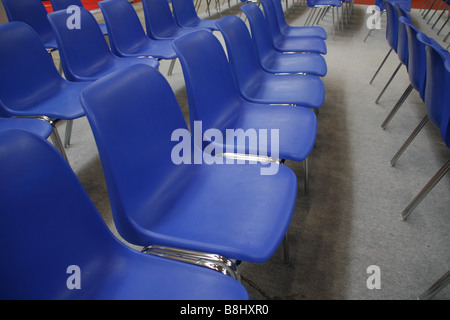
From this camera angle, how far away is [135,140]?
103cm

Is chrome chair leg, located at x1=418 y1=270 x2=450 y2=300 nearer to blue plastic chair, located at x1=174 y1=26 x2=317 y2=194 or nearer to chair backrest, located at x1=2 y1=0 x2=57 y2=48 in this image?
blue plastic chair, located at x1=174 y1=26 x2=317 y2=194

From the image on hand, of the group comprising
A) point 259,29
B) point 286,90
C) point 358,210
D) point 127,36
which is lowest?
point 358,210

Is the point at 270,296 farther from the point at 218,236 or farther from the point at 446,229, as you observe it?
the point at 446,229

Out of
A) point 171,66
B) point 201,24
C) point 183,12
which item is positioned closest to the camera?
point 183,12

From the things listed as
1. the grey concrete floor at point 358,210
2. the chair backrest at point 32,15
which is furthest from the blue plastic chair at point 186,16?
the chair backrest at point 32,15

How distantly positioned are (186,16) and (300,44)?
4.69 feet

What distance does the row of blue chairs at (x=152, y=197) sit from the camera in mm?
745

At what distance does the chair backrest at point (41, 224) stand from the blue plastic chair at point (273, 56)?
1737 mm

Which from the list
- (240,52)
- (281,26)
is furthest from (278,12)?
(240,52)

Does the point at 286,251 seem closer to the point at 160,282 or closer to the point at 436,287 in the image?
the point at 436,287

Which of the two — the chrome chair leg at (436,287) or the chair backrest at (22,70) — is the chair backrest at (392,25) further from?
the chair backrest at (22,70)

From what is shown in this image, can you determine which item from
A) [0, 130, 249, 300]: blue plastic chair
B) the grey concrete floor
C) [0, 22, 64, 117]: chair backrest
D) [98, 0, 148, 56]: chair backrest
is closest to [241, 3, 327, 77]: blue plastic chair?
the grey concrete floor

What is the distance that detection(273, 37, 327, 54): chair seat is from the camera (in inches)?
108

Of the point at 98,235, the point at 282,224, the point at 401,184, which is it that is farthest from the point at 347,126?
the point at 98,235
